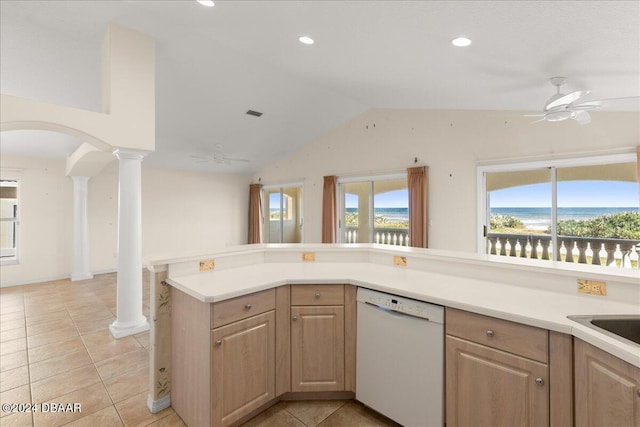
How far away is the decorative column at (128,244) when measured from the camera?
3.08m

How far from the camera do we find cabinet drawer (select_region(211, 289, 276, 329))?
5.28 feet

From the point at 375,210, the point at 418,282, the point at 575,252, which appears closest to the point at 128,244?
the point at 418,282

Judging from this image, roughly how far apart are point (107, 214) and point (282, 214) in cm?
390

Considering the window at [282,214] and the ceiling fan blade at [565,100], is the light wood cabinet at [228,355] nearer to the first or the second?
the ceiling fan blade at [565,100]

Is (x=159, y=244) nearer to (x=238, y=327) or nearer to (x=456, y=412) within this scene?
(x=238, y=327)

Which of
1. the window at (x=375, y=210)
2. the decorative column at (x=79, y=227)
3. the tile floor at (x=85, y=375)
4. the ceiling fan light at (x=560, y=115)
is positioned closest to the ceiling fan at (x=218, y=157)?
the decorative column at (x=79, y=227)

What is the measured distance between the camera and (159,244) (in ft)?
22.1

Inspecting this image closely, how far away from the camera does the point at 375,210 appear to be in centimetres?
593

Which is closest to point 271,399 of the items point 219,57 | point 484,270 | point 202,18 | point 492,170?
point 484,270

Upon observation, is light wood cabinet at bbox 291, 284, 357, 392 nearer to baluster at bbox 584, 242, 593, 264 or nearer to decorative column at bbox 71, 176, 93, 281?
baluster at bbox 584, 242, 593, 264

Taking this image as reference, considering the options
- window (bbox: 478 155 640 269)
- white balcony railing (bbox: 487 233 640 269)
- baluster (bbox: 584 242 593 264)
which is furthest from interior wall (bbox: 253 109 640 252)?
baluster (bbox: 584 242 593 264)

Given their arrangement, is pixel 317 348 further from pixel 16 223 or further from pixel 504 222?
pixel 16 223

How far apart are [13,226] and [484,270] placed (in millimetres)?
7477

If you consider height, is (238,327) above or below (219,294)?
below
